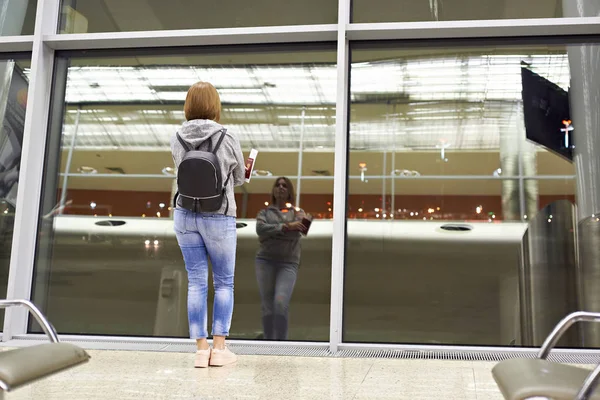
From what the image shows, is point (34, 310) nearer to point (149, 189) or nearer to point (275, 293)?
point (275, 293)

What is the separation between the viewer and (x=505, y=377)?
1.75 metres

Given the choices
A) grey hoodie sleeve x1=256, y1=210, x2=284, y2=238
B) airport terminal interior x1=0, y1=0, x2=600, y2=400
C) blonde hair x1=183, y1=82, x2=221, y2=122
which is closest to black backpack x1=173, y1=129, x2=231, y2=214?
blonde hair x1=183, y1=82, x2=221, y2=122

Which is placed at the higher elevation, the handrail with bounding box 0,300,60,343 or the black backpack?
the black backpack

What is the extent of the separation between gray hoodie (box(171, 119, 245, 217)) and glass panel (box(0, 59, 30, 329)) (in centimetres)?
194

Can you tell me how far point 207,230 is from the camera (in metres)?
3.17

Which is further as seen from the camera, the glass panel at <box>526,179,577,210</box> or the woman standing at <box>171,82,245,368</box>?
the glass panel at <box>526,179,577,210</box>

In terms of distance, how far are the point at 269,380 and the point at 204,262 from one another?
77cm

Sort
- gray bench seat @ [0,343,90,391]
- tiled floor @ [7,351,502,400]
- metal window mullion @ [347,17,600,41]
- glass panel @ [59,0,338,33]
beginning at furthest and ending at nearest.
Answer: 1. glass panel @ [59,0,338,33]
2. metal window mullion @ [347,17,600,41]
3. tiled floor @ [7,351,502,400]
4. gray bench seat @ [0,343,90,391]

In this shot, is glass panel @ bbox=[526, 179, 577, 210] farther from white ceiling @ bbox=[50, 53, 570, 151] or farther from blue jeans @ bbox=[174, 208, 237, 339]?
blue jeans @ bbox=[174, 208, 237, 339]

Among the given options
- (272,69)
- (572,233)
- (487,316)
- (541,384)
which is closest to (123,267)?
(272,69)

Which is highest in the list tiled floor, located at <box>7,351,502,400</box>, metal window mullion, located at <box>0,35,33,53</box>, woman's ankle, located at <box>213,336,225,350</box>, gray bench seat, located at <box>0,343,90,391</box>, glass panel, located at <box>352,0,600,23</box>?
glass panel, located at <box>352,0,600,23</box>

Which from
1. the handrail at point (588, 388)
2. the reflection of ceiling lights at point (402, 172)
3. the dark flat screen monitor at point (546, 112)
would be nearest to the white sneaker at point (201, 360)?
the reflection of ceiling lights at point (402, 172)

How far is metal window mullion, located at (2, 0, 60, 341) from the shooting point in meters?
4.16

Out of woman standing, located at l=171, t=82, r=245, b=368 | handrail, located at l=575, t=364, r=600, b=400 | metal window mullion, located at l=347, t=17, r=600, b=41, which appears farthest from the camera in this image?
metal window mullion, located at l=347, t=17, r=600, b=41
